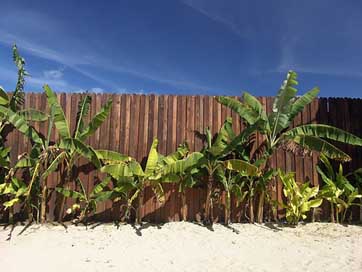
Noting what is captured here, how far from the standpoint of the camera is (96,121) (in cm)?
757

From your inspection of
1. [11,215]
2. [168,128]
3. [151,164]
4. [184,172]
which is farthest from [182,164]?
[11,215]

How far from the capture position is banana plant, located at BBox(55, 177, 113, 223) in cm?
748

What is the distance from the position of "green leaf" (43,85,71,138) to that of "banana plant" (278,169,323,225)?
15.4 feet

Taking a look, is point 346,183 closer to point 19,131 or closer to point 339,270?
point 339,270

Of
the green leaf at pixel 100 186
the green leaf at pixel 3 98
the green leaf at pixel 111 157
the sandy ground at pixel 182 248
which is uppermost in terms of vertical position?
the green leaf at pixel 3 98

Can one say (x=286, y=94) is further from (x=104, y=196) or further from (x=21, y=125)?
(x=21, y=125)

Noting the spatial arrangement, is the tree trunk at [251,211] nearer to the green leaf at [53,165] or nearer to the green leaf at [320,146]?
the green leaf at [320,146]

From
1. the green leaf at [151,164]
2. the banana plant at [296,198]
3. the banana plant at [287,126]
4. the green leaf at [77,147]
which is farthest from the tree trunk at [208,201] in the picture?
the green leaf at [77,147]

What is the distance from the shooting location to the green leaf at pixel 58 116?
7621 mm

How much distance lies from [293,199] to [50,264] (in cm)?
484

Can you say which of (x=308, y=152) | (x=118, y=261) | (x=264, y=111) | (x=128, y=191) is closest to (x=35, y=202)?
(x=128, y=191)

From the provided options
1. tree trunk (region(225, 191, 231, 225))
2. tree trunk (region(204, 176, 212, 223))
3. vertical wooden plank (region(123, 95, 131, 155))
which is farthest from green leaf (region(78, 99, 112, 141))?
tree trunk (region(225, 191, 231, 225))

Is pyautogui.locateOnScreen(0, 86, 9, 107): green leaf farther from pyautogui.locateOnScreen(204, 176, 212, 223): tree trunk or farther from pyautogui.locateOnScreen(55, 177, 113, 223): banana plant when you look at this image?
pyautogui.locateOnScreen(204, 176, 212, 223): tree trunk

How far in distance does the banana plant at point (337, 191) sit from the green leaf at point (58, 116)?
5620 millimetres
